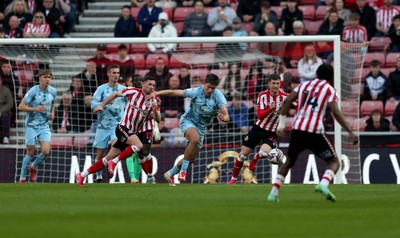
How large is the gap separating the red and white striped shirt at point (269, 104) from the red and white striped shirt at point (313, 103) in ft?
18.5

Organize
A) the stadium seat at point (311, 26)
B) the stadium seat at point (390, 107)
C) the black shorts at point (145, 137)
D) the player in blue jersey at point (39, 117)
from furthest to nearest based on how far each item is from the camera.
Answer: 1. the stadium seat at point (311, 26)
2. the stadium seat at point (390, 107)
3. the player in blue jersey at point (39, 117)
4. the black shorts at point (145, 137)

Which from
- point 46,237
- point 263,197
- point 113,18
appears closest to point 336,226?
point 46,237

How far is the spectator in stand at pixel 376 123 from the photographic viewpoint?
2388 centimetres

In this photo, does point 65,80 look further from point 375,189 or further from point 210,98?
point 375,189

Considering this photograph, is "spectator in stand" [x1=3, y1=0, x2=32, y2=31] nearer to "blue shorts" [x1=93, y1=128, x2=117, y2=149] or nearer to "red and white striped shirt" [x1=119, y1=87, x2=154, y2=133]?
"blue shorts" [x1=93, y1=128, x2=117, y2=149]

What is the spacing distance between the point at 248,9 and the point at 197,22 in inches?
53.6

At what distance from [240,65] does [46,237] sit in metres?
14.2

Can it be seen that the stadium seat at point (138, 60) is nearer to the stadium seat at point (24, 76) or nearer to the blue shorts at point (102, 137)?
the stadium seat at point (24, 76)

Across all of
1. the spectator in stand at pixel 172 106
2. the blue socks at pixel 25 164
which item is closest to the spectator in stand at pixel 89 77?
the spectator in stand at pixel 172 106

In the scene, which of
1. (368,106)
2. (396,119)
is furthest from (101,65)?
(396,119)

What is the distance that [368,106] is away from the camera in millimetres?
25109

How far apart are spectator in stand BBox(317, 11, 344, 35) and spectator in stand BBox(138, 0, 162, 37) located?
417 centimetres

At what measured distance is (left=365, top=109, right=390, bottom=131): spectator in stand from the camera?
940 inches

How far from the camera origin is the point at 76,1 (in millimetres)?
29766
